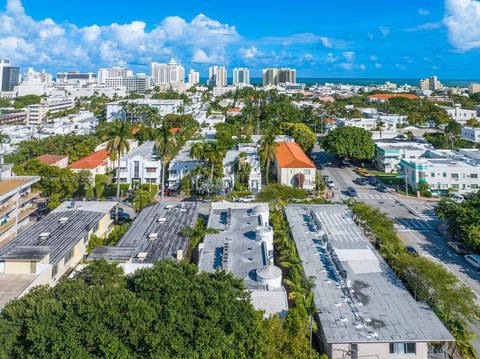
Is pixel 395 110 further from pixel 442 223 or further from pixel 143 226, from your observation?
pixel 143 226

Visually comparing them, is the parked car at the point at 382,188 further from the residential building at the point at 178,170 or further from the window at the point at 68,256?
the window at the point at 68,256

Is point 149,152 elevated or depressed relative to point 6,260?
elevated

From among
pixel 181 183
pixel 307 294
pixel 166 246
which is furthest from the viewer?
pixel 181 183

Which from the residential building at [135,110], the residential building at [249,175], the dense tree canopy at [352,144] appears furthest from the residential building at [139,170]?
the residential building at [135,110]

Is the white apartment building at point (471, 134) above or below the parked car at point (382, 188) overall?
above

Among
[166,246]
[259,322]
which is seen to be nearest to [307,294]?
[259,322]

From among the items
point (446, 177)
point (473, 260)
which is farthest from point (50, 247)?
point (446, 177)
